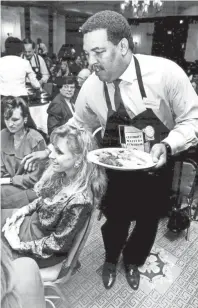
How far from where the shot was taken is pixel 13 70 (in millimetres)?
961

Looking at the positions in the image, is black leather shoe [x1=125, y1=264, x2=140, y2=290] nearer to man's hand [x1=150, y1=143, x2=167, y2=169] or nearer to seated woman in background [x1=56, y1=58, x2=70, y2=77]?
man's hand [x1=150, y1=143, x2=167, y2=169]

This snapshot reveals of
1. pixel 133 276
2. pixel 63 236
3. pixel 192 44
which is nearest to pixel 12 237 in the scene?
pixel 63 236

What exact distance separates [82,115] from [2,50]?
14.4 inches

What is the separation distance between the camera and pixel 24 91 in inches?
44.1

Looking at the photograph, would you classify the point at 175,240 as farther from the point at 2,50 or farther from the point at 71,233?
the point at 2,50

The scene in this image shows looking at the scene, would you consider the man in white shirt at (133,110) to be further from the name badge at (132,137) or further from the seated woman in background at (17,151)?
the seated woman in background at (17,151)

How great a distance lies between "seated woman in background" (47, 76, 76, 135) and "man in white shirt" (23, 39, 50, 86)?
11 cm

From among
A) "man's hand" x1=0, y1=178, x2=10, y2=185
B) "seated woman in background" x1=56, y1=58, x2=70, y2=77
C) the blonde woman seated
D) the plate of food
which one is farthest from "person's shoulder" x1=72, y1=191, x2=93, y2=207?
"seated woman in background" x1=56, y1=58, x2=70, y2=77

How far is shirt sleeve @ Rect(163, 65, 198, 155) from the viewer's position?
939 mm

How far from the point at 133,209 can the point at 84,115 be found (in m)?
0.42

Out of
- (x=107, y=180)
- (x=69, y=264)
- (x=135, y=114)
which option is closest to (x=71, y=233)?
(x=69, y=264)

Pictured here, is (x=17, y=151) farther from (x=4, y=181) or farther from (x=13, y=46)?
(x=13, y=46)

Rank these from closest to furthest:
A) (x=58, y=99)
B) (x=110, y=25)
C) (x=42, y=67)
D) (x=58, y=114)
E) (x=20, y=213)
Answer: (x=110, y=25), (x=20, y=213), (x=42, y=67), (x=58, y=114), (x=58, y=99)

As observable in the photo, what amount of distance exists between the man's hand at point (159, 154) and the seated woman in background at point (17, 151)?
472mm
